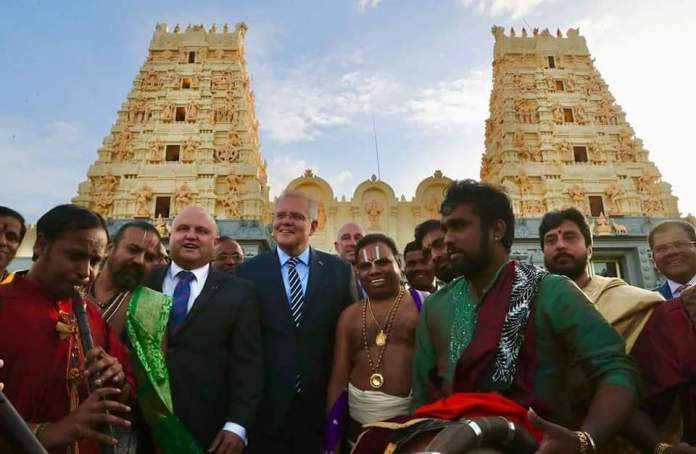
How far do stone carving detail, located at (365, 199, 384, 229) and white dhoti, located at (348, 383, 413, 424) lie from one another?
20680 millimetres

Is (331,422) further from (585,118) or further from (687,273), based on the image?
(585,118)

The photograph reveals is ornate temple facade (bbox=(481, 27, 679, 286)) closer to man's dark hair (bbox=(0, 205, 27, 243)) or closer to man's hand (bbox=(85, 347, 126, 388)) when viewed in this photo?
man's dark hair (bbox=(0, 205, 27, 243))

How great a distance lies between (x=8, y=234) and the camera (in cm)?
422

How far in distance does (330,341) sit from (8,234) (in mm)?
2875

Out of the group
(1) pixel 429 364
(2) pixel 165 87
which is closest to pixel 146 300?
(1) pixel 429 364

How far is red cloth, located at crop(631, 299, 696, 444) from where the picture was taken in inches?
95.3

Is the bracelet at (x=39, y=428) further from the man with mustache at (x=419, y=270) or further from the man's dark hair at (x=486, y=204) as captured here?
the man with mustache at (x=419, y=270)

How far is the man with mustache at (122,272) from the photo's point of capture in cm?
358

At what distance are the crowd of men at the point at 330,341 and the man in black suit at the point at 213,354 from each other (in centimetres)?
1

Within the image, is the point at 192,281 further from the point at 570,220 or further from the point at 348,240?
the point at 348,240

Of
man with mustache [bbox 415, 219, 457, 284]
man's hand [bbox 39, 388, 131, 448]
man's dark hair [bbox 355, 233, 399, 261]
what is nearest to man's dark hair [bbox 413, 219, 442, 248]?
man with mustache [bbox 415, 219, 457, 284]

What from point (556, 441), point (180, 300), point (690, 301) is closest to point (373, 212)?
point (180, 300)

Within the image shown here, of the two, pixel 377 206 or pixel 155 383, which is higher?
pixel 377 206

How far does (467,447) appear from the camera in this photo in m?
1.77
